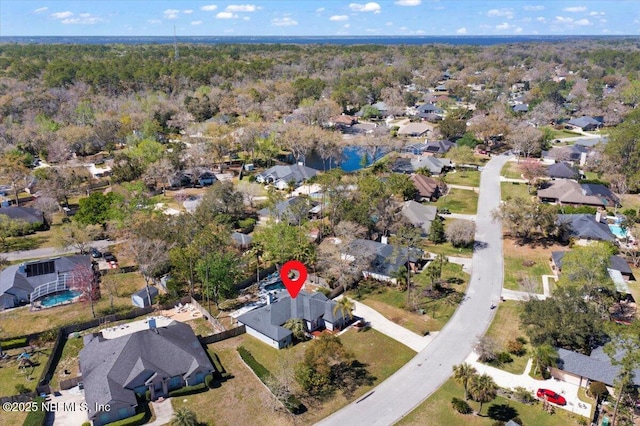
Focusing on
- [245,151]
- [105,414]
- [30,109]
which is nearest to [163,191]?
[245,151]

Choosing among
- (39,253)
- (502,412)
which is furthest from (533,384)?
(39,253)

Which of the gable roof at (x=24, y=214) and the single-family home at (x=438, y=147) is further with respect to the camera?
the single-family home at (x=438, y=147)

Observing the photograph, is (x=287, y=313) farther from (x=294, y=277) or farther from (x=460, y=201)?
(x=460, y=201)

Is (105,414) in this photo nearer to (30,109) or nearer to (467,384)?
(467,384)

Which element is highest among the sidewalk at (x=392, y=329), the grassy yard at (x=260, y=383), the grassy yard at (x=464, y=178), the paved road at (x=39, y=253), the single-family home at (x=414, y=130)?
the single-family home at (x=414, y=130)

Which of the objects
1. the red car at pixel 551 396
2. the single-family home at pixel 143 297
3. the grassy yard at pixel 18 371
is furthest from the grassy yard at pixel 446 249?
the grassy yard at pixel 18 371

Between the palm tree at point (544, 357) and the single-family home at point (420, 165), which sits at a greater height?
the single-family home at point (420, 165)

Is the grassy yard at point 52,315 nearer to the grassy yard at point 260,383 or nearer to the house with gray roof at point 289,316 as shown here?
the house with gray roof at point 289,316
